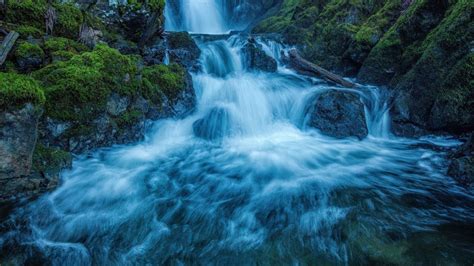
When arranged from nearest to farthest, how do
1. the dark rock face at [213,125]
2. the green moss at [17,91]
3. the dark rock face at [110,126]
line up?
1. the green moss at [17,91]
2. the dark rock face at [110,126]
3. the dark rock face at [213,125]

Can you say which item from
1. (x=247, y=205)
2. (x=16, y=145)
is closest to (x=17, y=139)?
(x=16, y=145)

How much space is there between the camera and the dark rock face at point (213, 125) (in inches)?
307

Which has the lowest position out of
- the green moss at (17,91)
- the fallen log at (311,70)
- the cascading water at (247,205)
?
the cascading water at (247,205)

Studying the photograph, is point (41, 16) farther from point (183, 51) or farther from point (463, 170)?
point (463, 170)

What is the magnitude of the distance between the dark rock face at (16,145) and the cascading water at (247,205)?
553 millimetres

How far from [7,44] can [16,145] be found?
242 centimetres

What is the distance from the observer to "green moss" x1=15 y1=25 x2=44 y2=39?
571 centimetres

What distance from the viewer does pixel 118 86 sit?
612 centimetres

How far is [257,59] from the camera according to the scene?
1180cm

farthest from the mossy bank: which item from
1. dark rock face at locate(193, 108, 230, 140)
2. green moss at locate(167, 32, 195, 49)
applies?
green moss at locate(167, 32, 195, 49)

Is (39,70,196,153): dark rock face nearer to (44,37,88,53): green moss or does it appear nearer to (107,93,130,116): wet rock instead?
(107,93,130,116): wet rock

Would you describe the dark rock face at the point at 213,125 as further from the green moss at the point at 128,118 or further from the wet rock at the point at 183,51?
the wet rock at the point at 183,51

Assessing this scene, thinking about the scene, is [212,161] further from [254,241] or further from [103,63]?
[103,63]

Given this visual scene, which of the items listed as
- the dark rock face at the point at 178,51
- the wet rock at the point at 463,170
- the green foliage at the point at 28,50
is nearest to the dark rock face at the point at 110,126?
the green foliage at the point at 28,50
